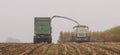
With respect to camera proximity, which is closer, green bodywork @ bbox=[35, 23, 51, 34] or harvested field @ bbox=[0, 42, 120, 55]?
harvested field @ bbox=[0, 42, 120, 55]

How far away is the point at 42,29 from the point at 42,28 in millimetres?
174

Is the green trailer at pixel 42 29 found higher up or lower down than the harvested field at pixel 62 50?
higher up

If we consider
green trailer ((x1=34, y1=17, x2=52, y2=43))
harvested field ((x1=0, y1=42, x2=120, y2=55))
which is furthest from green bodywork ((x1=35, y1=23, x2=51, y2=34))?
harvested field ((x1=0, y1=42, x2=120, y2=55))

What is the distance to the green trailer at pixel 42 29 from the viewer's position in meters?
46.2

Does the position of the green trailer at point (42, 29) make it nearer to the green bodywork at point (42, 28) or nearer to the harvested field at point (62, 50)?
the green bodywork at point (42, 28)

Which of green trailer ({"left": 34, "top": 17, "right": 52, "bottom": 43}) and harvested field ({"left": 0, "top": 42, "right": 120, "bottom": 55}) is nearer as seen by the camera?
harvested field ({"left": 0, "top": 42, "right": 120, "bottom": 55})

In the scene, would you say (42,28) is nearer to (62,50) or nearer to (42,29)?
(42,29)

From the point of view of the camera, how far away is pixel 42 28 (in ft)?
152

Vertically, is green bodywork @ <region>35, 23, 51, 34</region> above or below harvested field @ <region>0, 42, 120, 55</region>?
above

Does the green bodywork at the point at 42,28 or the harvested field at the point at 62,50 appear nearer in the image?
the harvested field at the point at 62,50

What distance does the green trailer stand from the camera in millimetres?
46219

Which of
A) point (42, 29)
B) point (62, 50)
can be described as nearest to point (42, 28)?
point (42, 29)

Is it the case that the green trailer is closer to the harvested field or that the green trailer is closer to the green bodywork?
the green bodywork

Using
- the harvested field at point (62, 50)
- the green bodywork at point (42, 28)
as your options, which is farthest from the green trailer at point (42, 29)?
the harvested field at point (62, 50)
